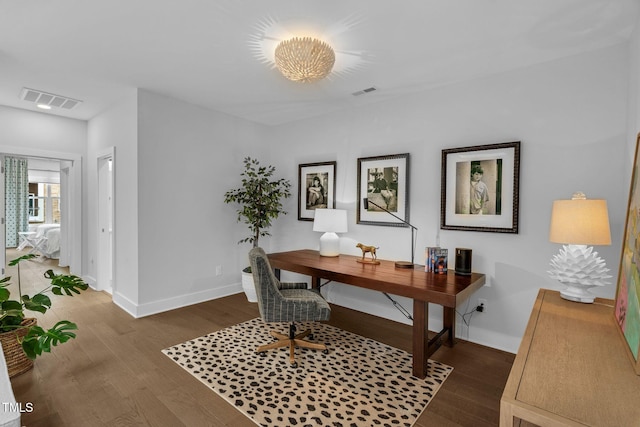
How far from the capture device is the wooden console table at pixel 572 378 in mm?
871

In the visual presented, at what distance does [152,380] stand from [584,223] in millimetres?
3100

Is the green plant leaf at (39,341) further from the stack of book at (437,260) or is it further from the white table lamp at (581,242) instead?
the white table lamp at (581,242)

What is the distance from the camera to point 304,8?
197 centimetres

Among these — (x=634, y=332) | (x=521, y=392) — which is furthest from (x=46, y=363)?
(x=634, y=332)

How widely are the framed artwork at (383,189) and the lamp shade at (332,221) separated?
310 mm

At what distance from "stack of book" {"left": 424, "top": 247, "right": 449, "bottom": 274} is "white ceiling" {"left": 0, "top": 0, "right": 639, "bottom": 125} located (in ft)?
5.49

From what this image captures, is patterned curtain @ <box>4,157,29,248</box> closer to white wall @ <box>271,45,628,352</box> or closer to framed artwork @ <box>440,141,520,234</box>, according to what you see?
white wall @ <box>271,45,628,352</box>

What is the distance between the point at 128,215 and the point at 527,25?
4182 millimetres

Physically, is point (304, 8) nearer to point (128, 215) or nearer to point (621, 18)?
point (621, 18)

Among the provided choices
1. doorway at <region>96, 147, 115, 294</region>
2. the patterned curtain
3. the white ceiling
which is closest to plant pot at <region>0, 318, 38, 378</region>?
doorway at <region>96, 147, 115, 294</region>

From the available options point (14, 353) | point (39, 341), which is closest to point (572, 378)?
point (39, 341)

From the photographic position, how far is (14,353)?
2.30m

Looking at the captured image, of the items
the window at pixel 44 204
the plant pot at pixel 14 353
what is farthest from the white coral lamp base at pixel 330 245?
the window at pixel 44 204

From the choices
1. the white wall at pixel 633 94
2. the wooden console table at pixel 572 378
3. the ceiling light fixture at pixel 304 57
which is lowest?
the wooden console table at pixel 572 378
